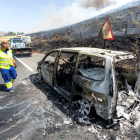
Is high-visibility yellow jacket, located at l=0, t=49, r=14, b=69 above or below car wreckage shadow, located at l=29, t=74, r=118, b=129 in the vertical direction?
above

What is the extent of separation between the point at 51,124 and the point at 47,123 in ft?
0.35

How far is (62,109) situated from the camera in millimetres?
3166

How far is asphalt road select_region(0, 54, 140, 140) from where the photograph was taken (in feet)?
7.55

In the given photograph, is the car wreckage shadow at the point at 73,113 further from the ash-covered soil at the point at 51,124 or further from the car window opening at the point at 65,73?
the car window opening at the point at 65,73

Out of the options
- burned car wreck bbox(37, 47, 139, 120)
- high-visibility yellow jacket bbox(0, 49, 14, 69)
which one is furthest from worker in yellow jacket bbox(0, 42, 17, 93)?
burned car wreck bbox(37, 47, 139, 120)

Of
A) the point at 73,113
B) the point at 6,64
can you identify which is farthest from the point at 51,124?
the point at 6,64

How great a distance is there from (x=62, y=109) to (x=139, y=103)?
1960 millimetres

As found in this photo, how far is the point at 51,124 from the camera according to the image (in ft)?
8.62

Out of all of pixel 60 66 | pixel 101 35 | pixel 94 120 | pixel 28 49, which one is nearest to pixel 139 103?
pixel 94 120

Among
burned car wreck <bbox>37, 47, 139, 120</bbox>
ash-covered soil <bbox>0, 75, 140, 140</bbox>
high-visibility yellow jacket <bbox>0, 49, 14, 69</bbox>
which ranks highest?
high-visibility yellow jacket <bbox>0, 49, 14, 69</bbox>

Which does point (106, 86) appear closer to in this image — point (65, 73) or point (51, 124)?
point (51, 124)

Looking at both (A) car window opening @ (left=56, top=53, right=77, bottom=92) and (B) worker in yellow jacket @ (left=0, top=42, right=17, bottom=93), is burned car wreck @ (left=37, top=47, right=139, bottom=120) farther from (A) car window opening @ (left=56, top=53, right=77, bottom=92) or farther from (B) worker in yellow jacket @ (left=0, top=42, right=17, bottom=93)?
(B) worker in yellow jacket @ (left=0, top=42, right=17, bottom=93)

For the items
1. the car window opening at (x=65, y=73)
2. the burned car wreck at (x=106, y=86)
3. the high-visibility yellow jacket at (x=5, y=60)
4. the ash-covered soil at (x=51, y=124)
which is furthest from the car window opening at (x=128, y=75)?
the high-visibility yellow jacket at (x=5, y=60)

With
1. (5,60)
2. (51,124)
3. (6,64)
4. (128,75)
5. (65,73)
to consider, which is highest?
(5,60)
